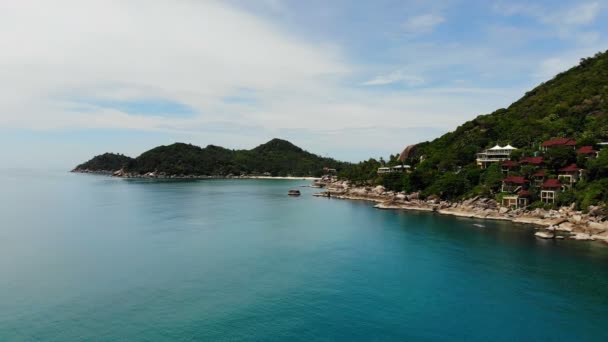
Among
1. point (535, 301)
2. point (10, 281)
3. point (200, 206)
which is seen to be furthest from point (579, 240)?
point (200, 206)

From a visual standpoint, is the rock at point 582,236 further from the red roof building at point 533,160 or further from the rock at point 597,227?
the red roof building at point 533,160

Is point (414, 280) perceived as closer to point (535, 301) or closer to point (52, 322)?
point (535, 301)

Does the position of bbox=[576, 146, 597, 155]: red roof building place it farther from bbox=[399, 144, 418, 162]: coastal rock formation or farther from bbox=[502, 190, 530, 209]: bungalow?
bbox=[399, 144, 418, 162]: coastal rock formation

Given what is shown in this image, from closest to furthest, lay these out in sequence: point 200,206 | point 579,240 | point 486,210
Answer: point 579,240, point 486,210, point 200,206

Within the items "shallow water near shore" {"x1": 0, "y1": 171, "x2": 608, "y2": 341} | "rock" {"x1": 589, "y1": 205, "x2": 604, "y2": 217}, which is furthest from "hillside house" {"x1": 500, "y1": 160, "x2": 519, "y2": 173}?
"rock" {"x1": 589, "y1": 205, "x2": 604, "y2": 217}

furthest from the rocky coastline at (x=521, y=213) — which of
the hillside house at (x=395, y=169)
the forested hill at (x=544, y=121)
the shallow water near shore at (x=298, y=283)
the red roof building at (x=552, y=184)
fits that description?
the forested hill at (x=544, y=121)

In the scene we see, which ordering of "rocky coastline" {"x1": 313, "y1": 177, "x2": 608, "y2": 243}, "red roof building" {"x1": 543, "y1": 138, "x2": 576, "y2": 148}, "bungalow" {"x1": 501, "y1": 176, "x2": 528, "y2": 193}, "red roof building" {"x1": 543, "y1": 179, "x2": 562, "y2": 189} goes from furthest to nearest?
"red roof building" {"x1": 543, "y1": 138, "x2": 576, "y2": 148} < "bungalow" {"x1": 501, "y1": 176, "x2": 528, "y2": 193} < "red roof building" {"x1": 543, "y1": 179, "x2": 562, "y2": 189} < "rocky coastline" {"x1": 313, "y1": 177, "x2": 608, "y2": 243}
